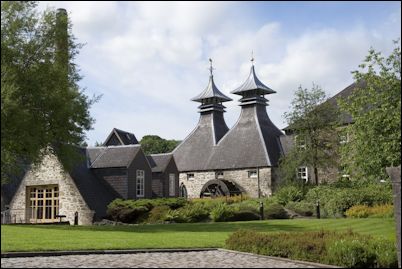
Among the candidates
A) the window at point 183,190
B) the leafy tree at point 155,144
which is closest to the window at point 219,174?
the window at point 183,190

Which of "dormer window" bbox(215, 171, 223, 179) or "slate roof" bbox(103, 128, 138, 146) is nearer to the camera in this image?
"slate roof" bbox(103, 128, 138, 146)

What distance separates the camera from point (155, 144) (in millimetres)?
92000

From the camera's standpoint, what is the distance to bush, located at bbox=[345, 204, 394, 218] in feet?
88.7

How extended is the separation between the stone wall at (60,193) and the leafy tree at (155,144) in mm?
54834

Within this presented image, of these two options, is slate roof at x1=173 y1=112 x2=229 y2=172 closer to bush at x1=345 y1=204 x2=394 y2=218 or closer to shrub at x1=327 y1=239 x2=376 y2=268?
bush at x1=345 y1=204 x2=394 y2=218

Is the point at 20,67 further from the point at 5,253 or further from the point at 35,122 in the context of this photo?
the point at 5,253

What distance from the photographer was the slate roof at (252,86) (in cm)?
5588

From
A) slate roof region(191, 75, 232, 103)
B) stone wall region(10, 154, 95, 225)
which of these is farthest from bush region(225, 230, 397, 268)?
slate roof region(191, 75, 232, 103)

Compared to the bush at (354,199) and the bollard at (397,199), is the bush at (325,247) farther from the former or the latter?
the bush at (354,199)

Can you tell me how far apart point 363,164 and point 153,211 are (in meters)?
12.7

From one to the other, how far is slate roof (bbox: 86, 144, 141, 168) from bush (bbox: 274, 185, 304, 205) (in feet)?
34.9

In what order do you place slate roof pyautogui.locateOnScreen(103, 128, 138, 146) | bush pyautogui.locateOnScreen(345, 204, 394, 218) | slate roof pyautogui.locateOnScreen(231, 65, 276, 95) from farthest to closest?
1. slate roof pyautogui.locateOnScreen(231, 65, 276, 95)
2. slate roof pyautogui.locateOnScreen(103, 128, 138, 146)
3. bush pyautogui.locateOnScreen(345, 204, 394, 218)

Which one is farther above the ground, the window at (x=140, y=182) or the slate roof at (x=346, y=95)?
the slate roof at (x=346, y=95)

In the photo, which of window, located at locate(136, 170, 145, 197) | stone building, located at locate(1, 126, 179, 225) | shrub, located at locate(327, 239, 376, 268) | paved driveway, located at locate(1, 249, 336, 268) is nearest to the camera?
paved driveway, located at locate(1, 249, 336, 268)
